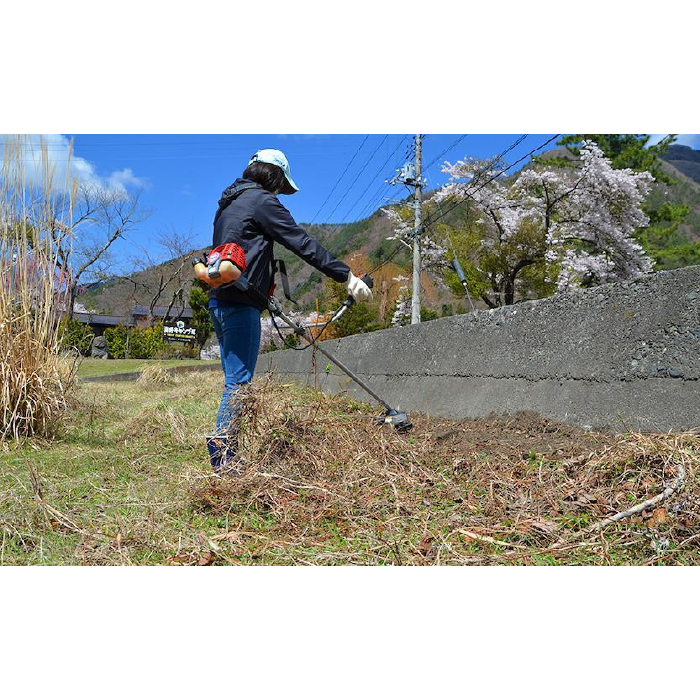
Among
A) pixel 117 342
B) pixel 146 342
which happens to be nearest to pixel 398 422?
pixel 146 342

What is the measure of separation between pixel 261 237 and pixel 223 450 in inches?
37.2

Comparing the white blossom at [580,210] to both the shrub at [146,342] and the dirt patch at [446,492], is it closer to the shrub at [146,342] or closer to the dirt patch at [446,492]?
the shrub at [146,342]

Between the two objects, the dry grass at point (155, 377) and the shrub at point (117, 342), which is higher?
the shrub at point (117, 342)

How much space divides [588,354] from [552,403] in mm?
287

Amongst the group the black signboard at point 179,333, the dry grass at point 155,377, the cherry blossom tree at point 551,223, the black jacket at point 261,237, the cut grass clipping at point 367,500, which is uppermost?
the cherry blossom tree at point 551,223

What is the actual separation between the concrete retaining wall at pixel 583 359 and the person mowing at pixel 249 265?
0.41m

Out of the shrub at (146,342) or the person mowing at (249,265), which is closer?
the person mowing at (249,265)

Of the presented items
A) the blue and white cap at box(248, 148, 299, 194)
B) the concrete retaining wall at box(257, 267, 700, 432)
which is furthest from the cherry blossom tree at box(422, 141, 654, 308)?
the blue and white cap at box(248, 148, 299, 194)

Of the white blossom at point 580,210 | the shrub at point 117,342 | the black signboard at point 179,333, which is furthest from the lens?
the shrub at point 117,342

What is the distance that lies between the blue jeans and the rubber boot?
0.60 ft

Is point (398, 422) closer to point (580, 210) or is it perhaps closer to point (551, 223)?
point (551, 223)

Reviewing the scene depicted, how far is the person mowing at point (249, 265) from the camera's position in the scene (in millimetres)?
2385

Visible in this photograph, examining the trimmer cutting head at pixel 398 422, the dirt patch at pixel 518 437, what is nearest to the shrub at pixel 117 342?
the trimmer cutting head at pixel 398 422

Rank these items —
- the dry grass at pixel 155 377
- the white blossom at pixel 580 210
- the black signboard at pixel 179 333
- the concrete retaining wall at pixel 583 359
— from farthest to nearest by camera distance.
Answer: the black signboard at pixel 179 333, the white blossom at pixel 580 210, the dry grass at pixel 155 377, the concrete retaining wall at pixel 583 359
